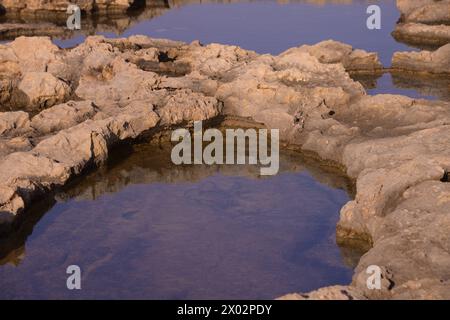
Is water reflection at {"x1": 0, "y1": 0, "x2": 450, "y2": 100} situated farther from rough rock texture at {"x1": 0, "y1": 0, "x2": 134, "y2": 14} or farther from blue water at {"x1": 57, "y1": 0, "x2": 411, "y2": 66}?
rough rock texture at {"x1": 0, "y1": 0, "x2": 134, "y2": 14}

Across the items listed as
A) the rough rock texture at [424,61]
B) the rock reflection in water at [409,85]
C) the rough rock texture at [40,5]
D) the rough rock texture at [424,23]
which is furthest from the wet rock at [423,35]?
the rough rock texture at [40,5]

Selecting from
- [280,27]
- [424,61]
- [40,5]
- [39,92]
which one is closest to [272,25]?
[280,27]

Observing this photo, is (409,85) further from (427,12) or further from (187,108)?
(427,12)

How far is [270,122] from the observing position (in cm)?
1956

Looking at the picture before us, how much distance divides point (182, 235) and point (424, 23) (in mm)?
26635

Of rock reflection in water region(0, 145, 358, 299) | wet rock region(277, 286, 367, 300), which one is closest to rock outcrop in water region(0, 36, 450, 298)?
wet rock region(277, 286, 367, 300)

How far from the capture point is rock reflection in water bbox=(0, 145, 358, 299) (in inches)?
489

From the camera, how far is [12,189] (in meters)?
14.0

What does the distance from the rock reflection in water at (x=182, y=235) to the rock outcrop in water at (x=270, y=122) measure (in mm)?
677

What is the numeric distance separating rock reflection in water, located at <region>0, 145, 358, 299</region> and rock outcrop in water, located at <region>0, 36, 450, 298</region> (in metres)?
0.68

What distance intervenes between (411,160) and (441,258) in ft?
11.9

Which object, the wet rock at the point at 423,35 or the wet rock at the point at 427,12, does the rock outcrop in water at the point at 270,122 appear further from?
the wet rock at the point at 427,12
